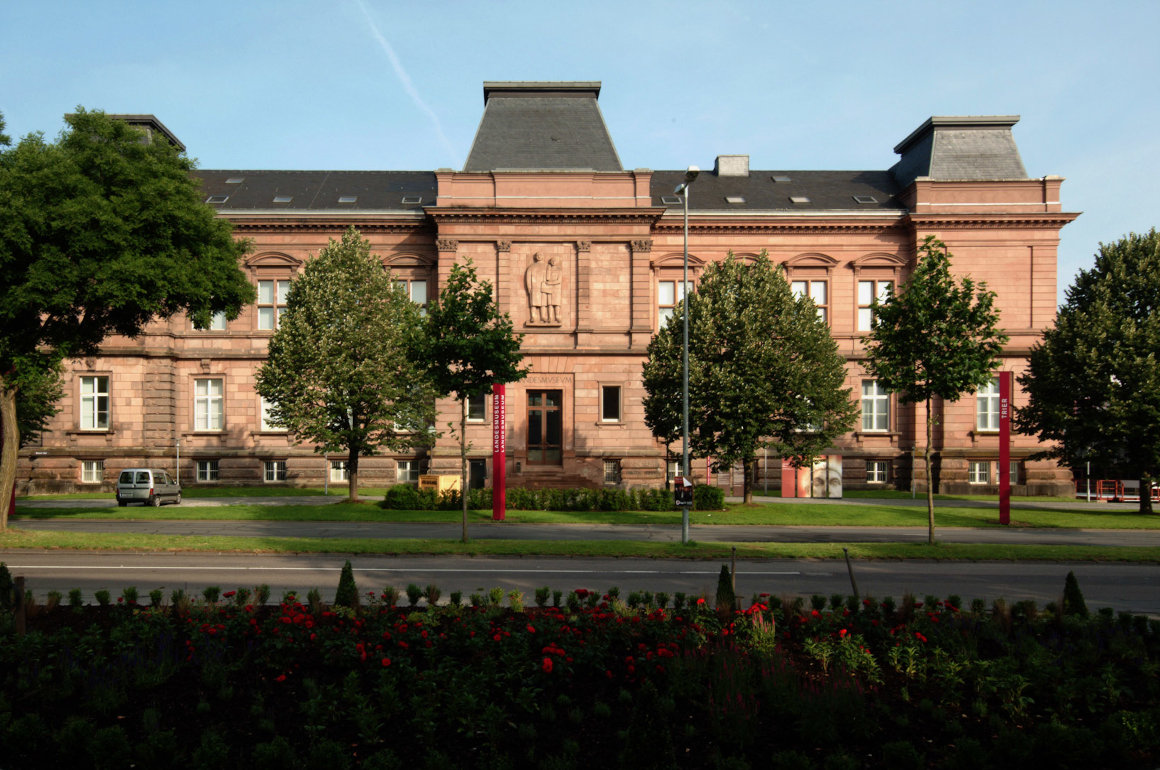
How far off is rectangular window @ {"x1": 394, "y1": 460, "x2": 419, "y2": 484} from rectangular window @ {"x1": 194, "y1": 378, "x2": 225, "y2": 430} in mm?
10474

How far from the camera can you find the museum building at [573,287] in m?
38.0

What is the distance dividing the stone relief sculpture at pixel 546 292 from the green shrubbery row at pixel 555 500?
36.9 feet

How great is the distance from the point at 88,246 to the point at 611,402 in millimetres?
24796

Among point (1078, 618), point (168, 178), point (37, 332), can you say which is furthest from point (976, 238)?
point (37, 332)

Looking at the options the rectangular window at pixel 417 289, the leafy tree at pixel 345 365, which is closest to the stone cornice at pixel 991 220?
the rectangular window at pixel 417 289

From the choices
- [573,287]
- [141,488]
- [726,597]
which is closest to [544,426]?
[573,287]

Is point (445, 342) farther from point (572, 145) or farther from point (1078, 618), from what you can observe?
point (572, 145)

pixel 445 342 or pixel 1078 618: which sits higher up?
pixel 445 342

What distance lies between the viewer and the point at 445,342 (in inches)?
774

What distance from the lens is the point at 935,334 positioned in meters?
20.0

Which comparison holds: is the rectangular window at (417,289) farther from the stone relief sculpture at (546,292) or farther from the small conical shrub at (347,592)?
the small conical shrub at (347,592)

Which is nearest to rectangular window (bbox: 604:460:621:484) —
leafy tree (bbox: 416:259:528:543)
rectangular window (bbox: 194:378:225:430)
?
leafy tree (bbox: 416:259:528:543)

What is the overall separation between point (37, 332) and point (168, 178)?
5540mm

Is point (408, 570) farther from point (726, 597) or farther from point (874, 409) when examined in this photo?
point (874, 409)
